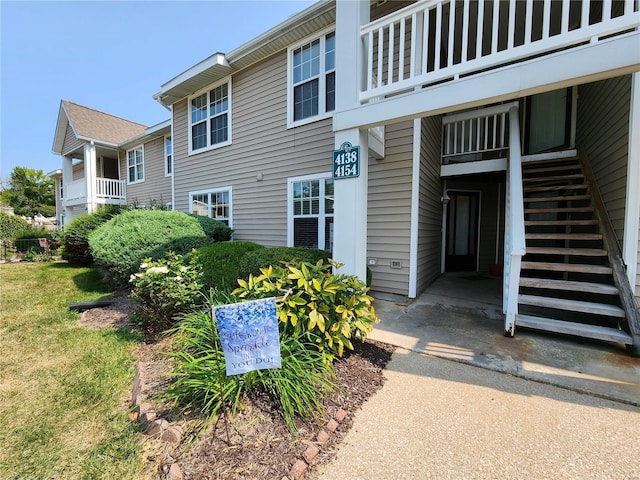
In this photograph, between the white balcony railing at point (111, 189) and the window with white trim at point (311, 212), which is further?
the white balcony railing at point (111, 189)

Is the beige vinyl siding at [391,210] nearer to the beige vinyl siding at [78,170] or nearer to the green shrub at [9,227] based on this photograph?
the green shrub at [9,227]

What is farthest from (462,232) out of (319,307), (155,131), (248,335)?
(155,131)

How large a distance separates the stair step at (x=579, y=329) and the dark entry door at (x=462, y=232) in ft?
14.4

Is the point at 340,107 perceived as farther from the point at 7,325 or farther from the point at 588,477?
the point at 7,325

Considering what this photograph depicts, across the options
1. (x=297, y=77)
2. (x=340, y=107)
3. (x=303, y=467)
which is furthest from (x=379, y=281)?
(x=297, y=77)

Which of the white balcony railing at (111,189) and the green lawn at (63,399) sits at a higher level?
the white balcony railing at (111,189)

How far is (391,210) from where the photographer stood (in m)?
5.23

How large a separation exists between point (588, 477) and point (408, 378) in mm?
1262

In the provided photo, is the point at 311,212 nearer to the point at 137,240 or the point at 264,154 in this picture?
the point at 264,154

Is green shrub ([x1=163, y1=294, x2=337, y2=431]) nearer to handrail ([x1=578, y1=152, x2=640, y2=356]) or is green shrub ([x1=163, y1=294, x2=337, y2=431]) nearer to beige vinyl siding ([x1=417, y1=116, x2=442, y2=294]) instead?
handrail ([x1=578, y1=152, x2=640, y2=356])

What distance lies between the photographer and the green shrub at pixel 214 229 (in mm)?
6746

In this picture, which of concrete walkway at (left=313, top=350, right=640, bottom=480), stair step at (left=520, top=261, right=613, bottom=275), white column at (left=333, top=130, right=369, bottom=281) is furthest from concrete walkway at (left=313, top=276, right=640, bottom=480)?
white column at (left=333, top=130, right=369, bottom=281)

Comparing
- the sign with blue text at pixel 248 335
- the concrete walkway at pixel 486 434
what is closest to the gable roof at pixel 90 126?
the sign with blue text at pixel 248 335

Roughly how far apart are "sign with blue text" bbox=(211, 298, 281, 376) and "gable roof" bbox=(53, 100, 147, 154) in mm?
14901
